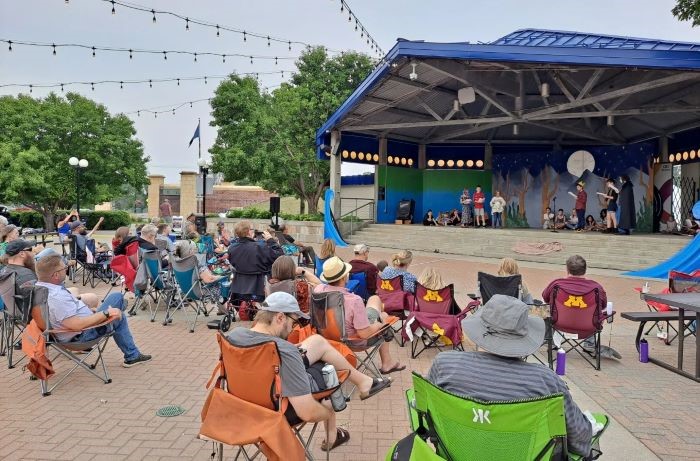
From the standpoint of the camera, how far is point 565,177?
68.9ft

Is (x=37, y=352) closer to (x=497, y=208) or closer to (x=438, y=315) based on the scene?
(x=438, y=315)

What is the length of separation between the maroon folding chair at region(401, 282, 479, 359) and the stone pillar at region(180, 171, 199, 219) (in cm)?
2764

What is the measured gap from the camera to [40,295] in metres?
4.30

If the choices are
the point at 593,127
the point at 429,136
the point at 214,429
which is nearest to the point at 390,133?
the point at 429,136

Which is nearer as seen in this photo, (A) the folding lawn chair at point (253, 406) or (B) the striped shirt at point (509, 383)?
(B) the striped shirt at point (509, 383)

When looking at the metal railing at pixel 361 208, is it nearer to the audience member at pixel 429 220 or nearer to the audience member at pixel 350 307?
the audience member at pixel 429 220

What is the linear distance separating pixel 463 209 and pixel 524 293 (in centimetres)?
1578

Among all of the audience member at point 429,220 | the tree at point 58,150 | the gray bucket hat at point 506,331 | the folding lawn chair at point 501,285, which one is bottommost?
the folding lawn chair at point 501,285

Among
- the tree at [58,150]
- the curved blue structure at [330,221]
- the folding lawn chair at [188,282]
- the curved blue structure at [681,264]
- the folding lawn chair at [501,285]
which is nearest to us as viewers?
the folding lawn chair at [501,285]

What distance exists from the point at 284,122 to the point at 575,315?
67.2ft

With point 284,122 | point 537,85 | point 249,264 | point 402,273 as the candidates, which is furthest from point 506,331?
point 284,122

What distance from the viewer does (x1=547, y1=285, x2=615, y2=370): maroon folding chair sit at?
16.3 feet

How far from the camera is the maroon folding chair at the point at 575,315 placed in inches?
195

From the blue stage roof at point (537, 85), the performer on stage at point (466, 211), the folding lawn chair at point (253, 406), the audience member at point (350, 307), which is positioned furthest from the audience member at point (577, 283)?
the performer on stage at point (466, 211)
